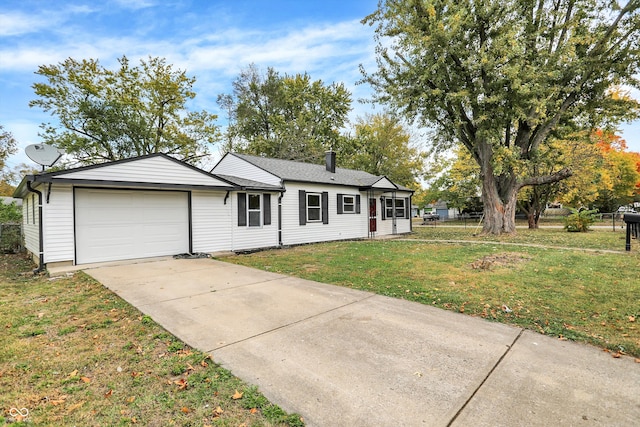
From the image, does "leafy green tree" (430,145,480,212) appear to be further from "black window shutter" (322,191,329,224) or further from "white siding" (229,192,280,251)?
"white siding" (229,192,280,251)

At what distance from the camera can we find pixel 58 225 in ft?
24.9

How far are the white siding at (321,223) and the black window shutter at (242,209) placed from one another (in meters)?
1.66

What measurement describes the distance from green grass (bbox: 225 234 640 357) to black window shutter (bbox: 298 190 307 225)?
10.5 feet

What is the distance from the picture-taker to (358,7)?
14.3m

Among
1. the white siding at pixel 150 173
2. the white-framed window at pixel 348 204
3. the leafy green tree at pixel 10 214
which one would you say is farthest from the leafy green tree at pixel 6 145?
the white-framed window at pixel 348 204

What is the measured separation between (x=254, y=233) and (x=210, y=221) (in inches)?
67.8

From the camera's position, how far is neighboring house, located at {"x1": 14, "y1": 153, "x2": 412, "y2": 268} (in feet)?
25.3

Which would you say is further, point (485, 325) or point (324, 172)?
point (324, 172)

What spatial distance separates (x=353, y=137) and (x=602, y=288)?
27294 millimetres

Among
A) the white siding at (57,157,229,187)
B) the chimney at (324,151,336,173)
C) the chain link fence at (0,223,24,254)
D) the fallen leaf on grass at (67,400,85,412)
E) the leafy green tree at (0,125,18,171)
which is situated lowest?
the fallen leaf on grass at (67,400,85,412)

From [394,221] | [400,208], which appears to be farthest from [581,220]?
[394,221]

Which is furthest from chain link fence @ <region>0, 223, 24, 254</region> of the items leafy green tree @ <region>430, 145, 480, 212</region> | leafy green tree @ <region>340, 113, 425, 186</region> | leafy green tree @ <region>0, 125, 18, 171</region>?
leafy green tree @ <region>430, 145, 480, 212</region>

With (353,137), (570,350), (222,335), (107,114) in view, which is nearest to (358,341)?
(222,335)

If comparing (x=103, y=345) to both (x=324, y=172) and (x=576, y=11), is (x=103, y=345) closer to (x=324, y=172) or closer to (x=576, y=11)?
(x=324, y=172)
